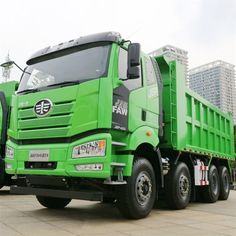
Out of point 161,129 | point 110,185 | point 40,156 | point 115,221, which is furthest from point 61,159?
point 161,129

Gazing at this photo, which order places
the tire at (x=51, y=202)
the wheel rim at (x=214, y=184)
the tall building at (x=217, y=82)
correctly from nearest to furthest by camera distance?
1. the tire at (x=51, y=202)
2. the wheel rim at (x=214, y=184)
3. the tall building at (x=217, y=82)

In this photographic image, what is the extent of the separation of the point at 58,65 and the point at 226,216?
3859mm

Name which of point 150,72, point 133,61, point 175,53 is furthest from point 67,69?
point 175,53

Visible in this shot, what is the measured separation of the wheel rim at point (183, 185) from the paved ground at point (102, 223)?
17.7 inches

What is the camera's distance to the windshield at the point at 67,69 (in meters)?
5.23

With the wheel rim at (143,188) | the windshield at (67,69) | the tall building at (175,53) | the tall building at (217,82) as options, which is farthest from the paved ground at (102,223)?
the tall building at (217,82)

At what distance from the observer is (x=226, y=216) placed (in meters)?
6.43

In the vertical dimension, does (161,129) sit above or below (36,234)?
above

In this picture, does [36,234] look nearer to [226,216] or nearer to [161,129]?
[161,129]

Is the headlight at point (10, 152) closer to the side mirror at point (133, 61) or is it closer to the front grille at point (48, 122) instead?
the front grille at point (48, 122)

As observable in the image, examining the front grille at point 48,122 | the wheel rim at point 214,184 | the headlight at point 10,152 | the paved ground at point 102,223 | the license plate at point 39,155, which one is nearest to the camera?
the paved ground at point 102,223

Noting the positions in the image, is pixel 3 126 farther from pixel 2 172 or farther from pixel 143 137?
pixel 143 137

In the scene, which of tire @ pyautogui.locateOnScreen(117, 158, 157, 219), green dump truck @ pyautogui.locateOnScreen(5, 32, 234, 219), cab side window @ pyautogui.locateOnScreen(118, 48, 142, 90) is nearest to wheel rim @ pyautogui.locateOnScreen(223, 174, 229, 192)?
green dump truck @ pyautogui.locateOnScreen(5, 32, 234, 219)

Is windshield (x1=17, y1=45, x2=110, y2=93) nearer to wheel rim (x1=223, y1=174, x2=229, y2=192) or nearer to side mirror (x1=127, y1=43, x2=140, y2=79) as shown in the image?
side mirror (x1=127, y1=43, x2=140, y2=79)
